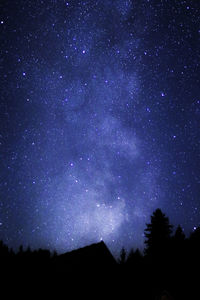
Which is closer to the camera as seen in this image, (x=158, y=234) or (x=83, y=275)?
(x=83, y=275)

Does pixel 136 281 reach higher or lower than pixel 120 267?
lower

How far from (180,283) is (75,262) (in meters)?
11.9

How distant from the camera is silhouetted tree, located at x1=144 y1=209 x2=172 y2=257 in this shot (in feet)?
106

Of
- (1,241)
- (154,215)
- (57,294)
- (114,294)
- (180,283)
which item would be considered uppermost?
(1,241)

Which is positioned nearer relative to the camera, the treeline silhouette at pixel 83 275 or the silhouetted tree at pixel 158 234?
the treeline silhouette at pixel 83 275

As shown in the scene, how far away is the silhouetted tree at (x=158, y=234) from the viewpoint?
32375mm

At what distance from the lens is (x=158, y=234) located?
34000 millimetres

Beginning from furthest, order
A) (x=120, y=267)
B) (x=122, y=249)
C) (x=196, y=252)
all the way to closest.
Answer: (x=122, y=249) → (x=196, y=252) → (x=120, y=267)

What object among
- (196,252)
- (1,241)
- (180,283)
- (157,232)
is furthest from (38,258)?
(1,241)

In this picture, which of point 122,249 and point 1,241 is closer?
point 1,241

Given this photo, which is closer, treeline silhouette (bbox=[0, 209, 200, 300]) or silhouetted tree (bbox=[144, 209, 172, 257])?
treeline silhouette (bbox=[0, 209, 200, 300])

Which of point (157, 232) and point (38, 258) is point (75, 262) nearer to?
point (38, 258)

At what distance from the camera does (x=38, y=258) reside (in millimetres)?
12148

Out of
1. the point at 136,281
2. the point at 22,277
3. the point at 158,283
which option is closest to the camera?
the point at 22,277
